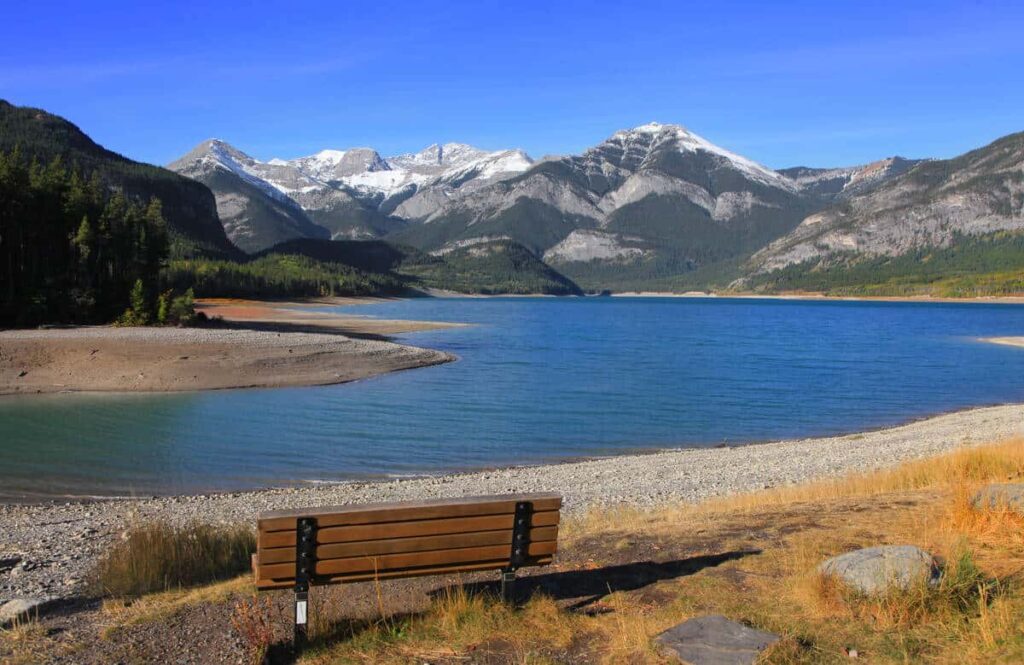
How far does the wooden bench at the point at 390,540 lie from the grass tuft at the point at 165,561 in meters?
3.35

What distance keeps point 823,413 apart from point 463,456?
1809 cm

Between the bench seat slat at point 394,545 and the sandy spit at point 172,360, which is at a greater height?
the bench seat slat at point 394,545

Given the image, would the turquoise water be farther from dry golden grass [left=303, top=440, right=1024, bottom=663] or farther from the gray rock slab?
dry golden grass [left=303, top=440, right=1024, bottom=663]

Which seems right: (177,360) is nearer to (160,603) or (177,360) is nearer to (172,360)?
(172,360)

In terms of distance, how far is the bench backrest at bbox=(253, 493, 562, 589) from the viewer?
6723mm

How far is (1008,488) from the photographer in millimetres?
10047

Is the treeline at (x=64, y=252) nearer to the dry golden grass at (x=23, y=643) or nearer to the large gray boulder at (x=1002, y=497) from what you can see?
the dry golden grass at (x=23, y=643)

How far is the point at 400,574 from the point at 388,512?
63 cm

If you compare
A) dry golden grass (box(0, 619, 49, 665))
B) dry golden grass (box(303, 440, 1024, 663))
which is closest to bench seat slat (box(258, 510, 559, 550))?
dry golden grass (box(303, 440, 1024, 663))

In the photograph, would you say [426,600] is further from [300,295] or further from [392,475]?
[300,295]

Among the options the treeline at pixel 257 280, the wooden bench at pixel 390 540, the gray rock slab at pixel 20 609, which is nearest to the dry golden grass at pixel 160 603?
the gray rock slab at pixel 20 609

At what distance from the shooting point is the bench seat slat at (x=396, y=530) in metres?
6.70

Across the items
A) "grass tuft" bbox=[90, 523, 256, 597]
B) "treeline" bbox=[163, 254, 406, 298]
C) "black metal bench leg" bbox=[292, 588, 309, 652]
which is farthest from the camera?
"treeline" bbox=[163, 254, 406, 298]

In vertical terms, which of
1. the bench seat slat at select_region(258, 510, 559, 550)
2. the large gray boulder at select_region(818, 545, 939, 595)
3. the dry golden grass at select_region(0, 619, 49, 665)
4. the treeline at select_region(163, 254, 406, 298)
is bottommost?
the dry golden grass at select_region(0, 619, 49, 665)
